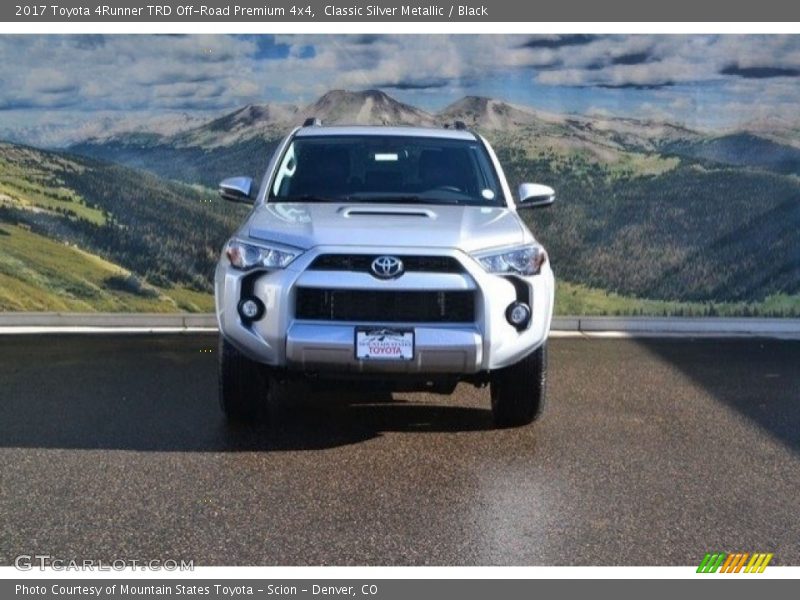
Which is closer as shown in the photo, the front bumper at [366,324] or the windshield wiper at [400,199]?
the front bumper at [366,324]

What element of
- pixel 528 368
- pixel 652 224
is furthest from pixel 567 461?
pixel 652 224

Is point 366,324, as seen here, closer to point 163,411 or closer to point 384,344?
point 384,344

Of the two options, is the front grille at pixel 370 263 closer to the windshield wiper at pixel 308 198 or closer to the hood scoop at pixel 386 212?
the hood scoop at pixel 386 212

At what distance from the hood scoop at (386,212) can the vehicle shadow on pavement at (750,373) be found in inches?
93.5

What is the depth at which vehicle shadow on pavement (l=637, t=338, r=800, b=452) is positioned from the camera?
8.29 meters

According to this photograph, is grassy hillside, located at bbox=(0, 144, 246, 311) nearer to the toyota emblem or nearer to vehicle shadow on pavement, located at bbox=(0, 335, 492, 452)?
vehicle shadow on pavement, located at bbox=(0, 335, 492, 452)

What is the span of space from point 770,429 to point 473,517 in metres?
2.86

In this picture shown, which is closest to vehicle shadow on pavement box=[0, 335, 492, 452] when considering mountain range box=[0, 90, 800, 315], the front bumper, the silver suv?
the silver suv

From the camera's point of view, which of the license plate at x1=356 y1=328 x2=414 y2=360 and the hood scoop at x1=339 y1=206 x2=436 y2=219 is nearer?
the license plate at x1=356 y1=328 x2=414 y2=360

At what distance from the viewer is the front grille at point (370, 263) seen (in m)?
6.95

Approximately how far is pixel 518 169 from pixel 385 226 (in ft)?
17.9

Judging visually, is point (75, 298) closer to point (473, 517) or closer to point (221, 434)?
point (221, 434)
